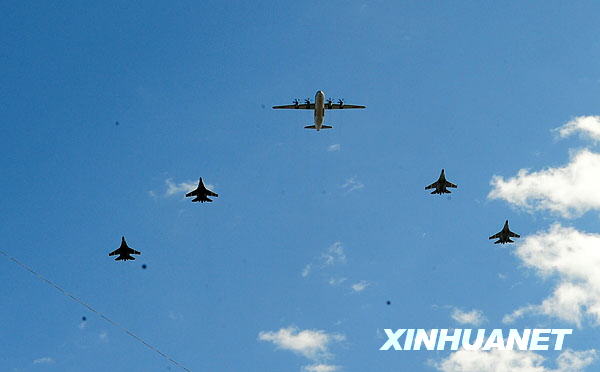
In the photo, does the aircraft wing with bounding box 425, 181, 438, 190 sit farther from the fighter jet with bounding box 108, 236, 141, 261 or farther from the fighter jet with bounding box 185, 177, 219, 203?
the fighter jet with bounding box 108, 236, 141, 261

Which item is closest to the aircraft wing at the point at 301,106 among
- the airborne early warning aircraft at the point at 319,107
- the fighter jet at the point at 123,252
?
the airborne early warning aircraft at the point at 319,107

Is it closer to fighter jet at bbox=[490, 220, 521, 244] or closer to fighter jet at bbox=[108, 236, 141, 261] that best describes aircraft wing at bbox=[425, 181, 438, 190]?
fighter jet at bbox=[490, 220, 521, 244]

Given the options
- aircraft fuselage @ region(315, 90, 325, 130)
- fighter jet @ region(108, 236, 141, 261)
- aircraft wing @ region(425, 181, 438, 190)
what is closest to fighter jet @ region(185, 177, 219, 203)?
fighter jet @ region(108, 236, 141, 261)

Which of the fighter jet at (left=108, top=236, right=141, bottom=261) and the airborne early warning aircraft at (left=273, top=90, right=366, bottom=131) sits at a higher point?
the airborne early warning aircraft at (left=273, top=90, right=366, bottom=131)

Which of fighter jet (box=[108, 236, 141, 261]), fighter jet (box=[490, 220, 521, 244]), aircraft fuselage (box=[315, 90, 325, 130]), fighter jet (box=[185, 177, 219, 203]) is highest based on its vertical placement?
aircraft fuselage (box=[315, 90, 325, 130])

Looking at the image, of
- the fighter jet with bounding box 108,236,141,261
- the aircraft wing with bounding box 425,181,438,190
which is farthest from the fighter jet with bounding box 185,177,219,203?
the aircraft wing with bounding box 425,181,438,190

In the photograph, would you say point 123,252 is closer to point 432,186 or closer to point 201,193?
point 201,193

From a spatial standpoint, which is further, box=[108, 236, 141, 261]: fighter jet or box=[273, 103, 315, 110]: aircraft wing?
box=[273, 103, 315, 110]: aircraft wing

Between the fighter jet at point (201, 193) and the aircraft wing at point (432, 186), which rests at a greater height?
the aircraft wing at point (432, 186)

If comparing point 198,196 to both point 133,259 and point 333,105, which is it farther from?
point 333,105

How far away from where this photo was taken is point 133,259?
10431 cm

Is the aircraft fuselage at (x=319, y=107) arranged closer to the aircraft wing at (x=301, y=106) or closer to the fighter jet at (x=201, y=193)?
the aircraft wing at (x=301, y=106)

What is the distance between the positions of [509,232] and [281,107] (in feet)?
164

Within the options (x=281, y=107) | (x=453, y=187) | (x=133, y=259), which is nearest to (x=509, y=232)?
(x=453, y=187)
